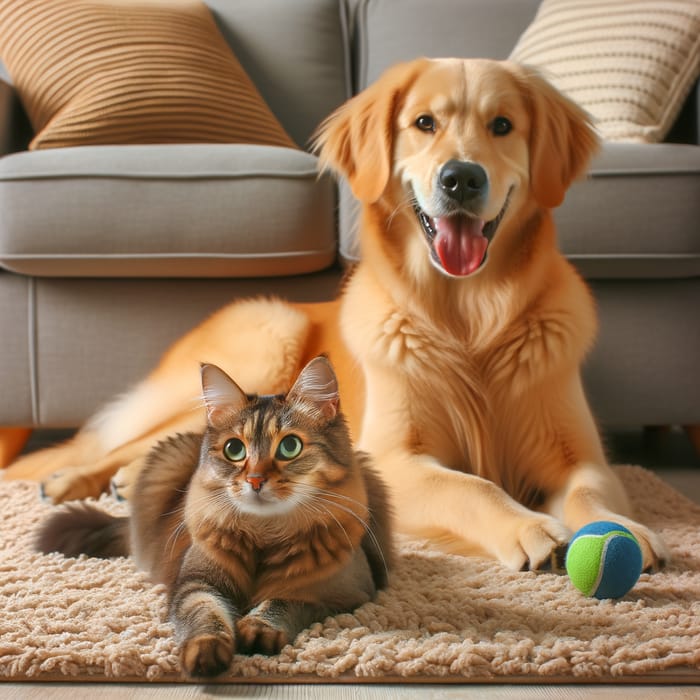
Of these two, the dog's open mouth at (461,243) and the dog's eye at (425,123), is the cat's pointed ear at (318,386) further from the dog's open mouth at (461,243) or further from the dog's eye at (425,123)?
the dog's eye at (425,123)

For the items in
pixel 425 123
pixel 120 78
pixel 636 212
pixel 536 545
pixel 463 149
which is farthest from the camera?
pixel 120 78

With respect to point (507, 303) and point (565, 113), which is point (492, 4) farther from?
point (507, 303)

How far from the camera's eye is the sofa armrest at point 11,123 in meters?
2.29

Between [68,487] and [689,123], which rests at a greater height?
[689,123]

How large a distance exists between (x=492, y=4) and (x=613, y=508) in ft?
6.75

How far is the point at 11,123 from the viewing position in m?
2.35

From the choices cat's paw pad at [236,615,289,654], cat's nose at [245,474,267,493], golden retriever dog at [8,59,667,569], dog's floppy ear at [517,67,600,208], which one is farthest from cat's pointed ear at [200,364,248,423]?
dog's floppy ear at [517,67,600,208]

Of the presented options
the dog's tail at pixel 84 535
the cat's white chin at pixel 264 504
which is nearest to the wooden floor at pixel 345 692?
the cat's white chin at pixel 264 504

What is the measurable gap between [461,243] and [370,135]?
1.01ft

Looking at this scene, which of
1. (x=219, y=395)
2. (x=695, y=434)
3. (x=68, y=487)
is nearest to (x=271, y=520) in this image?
(x=219, y=395)

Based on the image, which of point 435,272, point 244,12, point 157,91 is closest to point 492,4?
point 244,12

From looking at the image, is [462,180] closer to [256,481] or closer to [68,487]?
[256,481]

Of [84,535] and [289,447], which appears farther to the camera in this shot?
[84,535]

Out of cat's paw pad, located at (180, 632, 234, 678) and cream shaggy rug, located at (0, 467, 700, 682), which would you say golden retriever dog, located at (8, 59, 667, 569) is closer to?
cream shaggy rug, located at (0, 467, 700, 682)
